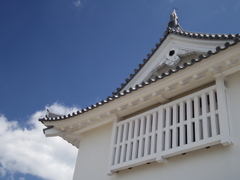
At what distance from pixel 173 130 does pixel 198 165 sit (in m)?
0.82

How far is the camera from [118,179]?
6438 millimetres

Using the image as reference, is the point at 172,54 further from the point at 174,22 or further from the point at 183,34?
the point at 174,22

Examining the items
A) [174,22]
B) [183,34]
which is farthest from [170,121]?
[174,22]

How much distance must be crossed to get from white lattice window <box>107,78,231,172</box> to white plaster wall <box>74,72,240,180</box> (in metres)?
0.18

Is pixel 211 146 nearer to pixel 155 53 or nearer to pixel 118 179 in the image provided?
pixel 118 179

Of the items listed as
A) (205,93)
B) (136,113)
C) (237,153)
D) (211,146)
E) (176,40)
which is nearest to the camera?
(237,153)

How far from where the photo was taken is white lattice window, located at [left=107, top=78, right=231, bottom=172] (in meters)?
5.28

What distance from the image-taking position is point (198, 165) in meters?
5.30

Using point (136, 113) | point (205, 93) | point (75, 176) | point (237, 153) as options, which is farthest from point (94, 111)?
point (237, 153)

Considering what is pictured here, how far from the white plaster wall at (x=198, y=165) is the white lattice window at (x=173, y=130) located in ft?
0.59

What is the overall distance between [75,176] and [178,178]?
290cm

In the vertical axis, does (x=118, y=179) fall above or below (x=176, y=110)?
below

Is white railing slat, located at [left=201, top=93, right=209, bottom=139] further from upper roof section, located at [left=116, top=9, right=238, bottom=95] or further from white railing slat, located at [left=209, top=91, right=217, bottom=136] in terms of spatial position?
upper roof section, located at [left=116, top=9, right=238, bottom=95]

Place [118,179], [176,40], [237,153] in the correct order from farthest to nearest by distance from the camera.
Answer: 1. [176,40]
2. [118,179]
3. [237,153]
